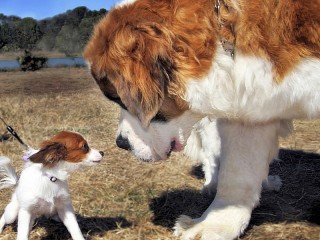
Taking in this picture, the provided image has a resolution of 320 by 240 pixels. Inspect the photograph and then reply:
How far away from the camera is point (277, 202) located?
3.25 m

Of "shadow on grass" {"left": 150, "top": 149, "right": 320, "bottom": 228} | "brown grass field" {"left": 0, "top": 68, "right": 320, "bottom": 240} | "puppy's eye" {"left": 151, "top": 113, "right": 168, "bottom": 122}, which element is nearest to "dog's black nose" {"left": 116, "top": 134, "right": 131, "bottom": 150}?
"puppy's eye" {"left": 151, "top": 113, "right": 168, "bottom": 122}

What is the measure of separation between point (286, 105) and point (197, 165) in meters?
1.79

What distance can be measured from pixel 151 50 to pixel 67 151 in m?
0.87

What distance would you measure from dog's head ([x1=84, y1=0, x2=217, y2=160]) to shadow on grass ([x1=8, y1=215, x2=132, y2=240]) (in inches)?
35.9

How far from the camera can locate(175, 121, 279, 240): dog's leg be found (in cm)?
268

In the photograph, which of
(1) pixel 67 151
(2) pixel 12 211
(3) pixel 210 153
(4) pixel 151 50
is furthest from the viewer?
(3) pixel 210 153

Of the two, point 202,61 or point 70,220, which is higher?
point 202,61

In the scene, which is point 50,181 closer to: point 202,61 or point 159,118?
point 159,118

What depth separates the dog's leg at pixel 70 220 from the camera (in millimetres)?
2543

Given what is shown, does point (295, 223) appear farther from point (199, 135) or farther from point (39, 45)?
point (39, 45)

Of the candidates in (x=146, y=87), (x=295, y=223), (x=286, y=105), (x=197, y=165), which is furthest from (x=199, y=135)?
(x=146, y=87)

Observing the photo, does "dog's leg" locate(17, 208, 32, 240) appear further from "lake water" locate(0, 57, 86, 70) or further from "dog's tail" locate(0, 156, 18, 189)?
"lake water" locate(0, 57, 86, 70)

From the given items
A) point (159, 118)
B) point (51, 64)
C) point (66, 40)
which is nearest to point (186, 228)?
point (159, 118)

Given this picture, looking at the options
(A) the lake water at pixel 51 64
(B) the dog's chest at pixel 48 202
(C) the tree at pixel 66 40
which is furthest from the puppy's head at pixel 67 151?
(C) the tree at pixel 66 40
